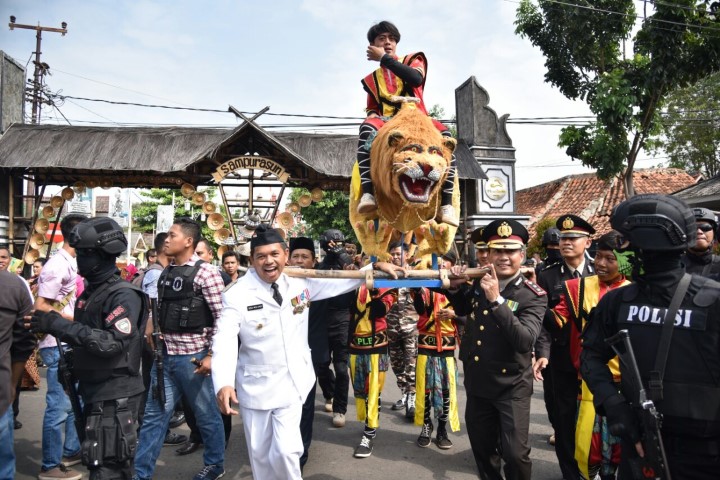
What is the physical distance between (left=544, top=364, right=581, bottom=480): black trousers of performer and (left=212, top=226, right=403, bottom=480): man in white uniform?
5.78 feet

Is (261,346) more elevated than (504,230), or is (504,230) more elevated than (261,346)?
(504,230)

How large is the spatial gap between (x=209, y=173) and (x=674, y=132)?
2071 cm

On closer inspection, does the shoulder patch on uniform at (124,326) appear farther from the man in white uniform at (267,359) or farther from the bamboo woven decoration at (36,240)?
the bamboo woven decoration at (36,240)

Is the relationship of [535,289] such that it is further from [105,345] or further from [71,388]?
[71,388]

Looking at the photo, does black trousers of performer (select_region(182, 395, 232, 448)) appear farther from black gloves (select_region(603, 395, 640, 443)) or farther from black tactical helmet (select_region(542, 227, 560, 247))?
black tactical helmet (select_region(542, 227, 560, 247))

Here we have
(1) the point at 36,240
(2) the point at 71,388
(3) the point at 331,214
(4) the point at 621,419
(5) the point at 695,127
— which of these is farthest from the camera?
(3) the point at 331,214

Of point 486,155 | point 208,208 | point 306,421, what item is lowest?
point 306,421

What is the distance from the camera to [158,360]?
399 centimetres

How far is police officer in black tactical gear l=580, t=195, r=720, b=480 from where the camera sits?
211 centimetres

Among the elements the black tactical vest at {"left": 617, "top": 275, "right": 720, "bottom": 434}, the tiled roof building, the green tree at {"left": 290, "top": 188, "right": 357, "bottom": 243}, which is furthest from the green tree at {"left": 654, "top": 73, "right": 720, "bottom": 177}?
the black tactical vest at {"left": 617, "top": 275, "right": 720, "bottom": 434}

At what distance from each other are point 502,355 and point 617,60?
10546 millimetres

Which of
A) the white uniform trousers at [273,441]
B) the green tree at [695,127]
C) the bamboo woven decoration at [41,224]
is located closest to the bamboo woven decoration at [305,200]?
the bamboo woven decoration at [41,224]

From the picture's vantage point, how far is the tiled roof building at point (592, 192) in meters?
18.1

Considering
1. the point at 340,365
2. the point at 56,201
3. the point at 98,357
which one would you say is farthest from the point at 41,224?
the point at 98,357
